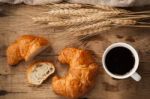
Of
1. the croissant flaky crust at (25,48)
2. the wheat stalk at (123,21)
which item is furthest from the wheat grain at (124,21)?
the croissant flaky crust at (25,48)

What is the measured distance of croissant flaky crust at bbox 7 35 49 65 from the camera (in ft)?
4.86

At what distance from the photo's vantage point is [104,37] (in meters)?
1.52

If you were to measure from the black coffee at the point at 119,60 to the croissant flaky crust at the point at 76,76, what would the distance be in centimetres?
6

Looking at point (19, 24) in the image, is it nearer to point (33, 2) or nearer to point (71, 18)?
point (33, 2)

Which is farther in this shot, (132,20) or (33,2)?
(33,2)

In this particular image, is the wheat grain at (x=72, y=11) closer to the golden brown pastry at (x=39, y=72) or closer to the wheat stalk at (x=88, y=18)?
the wheat stalk at (x=88, y=18)

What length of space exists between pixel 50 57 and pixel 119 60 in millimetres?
255

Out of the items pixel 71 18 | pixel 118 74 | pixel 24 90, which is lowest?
pixel 24 90

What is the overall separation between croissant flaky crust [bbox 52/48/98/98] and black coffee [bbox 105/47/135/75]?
59 mm

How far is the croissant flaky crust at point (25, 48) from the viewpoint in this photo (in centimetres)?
148

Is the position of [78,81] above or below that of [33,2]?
below

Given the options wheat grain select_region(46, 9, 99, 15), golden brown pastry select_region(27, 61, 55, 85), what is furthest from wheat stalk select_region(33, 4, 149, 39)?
golden brown pastry select_region(27, 61, 55, 85)

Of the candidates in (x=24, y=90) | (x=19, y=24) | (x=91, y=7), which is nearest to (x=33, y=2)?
(x=19, y=24)

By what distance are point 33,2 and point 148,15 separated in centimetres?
41
